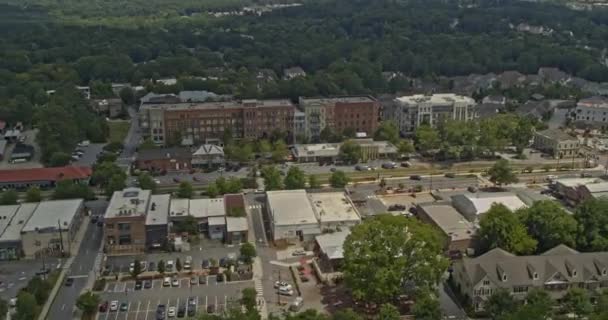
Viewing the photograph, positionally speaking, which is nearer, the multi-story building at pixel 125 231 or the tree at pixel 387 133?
the multi-story building at pixel 125 231

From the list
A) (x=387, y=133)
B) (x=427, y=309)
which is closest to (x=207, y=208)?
(x=427, y=309)

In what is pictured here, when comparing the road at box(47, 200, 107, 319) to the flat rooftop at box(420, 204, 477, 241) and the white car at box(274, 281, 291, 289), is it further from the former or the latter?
the flat rooftop at box(420, 204, 477, 241)

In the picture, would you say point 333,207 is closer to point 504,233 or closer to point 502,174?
point 504,233

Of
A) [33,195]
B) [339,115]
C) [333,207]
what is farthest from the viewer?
[339,115]

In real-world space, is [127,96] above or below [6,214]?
above

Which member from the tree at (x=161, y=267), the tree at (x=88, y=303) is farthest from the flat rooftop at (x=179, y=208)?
the tree at (x=88, y=303)

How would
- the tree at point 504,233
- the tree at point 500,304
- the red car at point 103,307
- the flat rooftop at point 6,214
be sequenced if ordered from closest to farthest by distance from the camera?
the tree at point 500,304, the red car at point 103,307, the tree at point 504,233, the flat rooftop at point 6,214

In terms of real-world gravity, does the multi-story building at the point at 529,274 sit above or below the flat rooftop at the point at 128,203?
below

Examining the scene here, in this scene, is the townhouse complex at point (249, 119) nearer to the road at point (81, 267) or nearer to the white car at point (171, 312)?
the road at point (81, 267)
